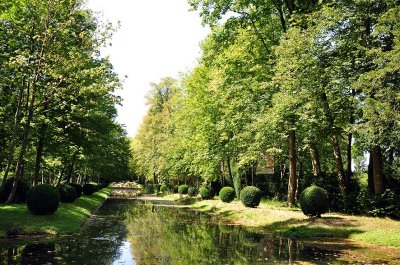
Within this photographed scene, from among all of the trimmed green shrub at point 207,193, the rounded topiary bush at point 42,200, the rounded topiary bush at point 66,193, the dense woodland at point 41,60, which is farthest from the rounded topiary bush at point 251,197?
the rounded topiary bush at point 42,200

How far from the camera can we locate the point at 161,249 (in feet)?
45.6

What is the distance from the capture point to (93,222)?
22297 millimetres

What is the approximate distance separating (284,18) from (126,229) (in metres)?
Answer: 19.6

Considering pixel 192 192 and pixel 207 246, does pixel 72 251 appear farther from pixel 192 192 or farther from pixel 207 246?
pixel 192 192

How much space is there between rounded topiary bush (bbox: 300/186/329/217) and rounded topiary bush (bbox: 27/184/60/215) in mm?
13594

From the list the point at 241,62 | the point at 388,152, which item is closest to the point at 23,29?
the point at 241,62

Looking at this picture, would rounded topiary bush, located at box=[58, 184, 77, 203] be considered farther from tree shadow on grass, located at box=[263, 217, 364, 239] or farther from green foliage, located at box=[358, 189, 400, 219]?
green foliage, located at box=[358, 189, 400, 219]

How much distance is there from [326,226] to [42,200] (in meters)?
14.6

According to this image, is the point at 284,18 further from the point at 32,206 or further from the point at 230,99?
the point at 32,206

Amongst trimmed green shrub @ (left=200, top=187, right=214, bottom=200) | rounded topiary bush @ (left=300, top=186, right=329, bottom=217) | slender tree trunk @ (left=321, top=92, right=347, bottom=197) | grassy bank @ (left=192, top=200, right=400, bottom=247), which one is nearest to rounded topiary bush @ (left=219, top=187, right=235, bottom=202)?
grassy bank @ (left=192, top=200, right=400, bottom=247)

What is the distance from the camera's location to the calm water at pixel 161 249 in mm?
11805

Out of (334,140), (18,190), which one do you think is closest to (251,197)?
(334,140)

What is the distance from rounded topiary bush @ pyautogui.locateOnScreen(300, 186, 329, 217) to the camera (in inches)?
787

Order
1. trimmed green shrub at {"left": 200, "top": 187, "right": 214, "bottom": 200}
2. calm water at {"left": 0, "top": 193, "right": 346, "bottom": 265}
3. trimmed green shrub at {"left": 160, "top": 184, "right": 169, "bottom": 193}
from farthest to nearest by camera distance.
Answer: trimmed green shrub at {"left": 160, "top": 184, "right": 169, "bottom": 193}
trimmed green shrub at {"left": 200, "top": 187, "right": 214, "bottom": 200}
calm water at {"left": 0, "top": 193, "right": 346, "bottom": 265}
